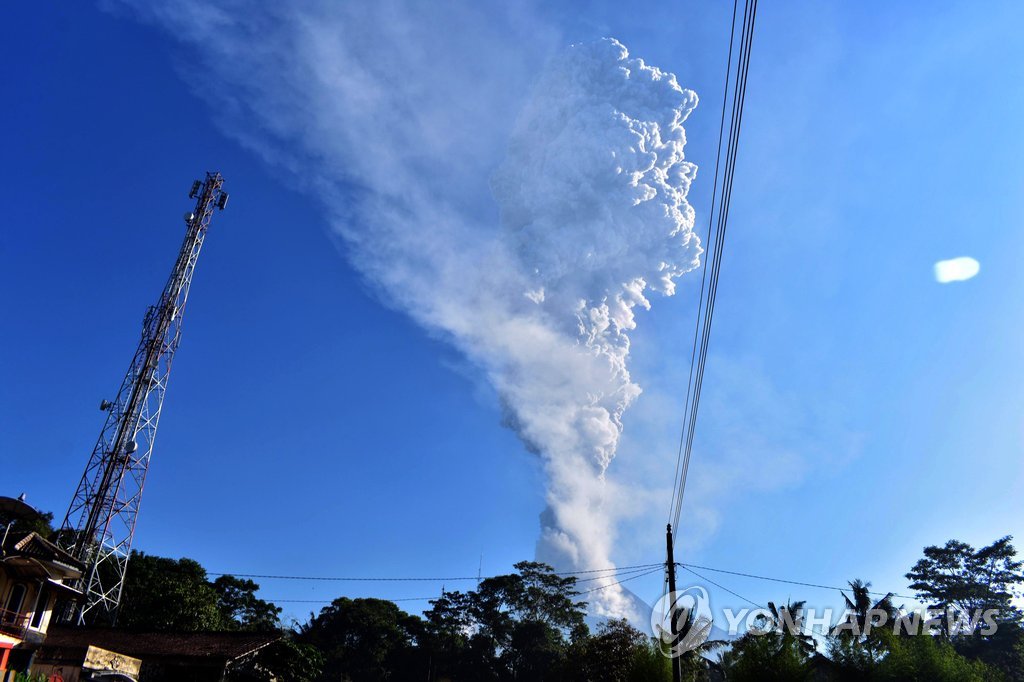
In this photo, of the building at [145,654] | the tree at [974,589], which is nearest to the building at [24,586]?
the building at [145,654]

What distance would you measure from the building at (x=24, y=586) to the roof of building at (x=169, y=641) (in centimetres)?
297

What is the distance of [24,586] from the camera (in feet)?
92.2

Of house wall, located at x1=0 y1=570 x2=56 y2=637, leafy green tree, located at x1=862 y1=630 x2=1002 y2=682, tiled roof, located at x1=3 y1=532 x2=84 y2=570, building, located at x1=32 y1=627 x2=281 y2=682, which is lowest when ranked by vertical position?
building, located at x1=32 y1=627 x2=281 y2=682

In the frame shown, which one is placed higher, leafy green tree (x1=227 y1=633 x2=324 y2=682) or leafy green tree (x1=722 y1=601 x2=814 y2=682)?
leafy green tree (x1=722 y1=601 x2=814 y2=682)

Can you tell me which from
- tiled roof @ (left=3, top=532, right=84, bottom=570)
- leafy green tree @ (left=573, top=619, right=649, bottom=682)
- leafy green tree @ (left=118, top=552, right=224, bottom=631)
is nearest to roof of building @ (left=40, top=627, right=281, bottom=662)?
tiled roof @ (left=3, top=532, right=84, bottom=570)

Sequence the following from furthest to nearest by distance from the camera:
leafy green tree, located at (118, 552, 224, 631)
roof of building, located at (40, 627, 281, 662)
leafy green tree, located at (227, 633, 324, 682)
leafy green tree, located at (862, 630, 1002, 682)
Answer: leafy green tree, located at (118, 552, 224, 631) → leafy green tree, located at (227, 633, 324, 682) → roof of building, located at (40, 627, 281, 662) → leafy green tree, located at (862, 630, 1002, 682)

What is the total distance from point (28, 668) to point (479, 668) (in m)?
49.7

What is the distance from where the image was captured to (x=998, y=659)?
5034 cm

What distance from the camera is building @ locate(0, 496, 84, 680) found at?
86.7 ft

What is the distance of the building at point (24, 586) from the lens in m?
26.4

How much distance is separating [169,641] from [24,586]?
830 centimetres

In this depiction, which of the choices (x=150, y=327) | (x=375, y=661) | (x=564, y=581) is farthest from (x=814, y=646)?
(x=150, y=327)

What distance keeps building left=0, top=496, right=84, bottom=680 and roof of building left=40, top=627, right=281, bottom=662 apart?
9.74 ft

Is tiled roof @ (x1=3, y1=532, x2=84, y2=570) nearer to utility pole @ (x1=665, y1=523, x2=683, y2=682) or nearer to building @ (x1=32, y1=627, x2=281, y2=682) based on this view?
building @ (x1=32, y1=627, x2=281, y2=682)
